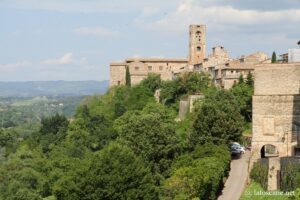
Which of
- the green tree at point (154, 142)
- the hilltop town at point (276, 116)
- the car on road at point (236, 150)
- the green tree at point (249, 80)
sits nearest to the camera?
the hilltop town at point (276, 116)

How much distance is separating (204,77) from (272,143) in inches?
1118

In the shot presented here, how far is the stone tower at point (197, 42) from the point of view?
101688 mm

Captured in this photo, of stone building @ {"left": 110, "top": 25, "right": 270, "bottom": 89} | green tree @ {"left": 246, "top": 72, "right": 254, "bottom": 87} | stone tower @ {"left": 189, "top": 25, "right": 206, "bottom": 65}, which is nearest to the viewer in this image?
green tree @ {"left": 246, "top": 72, "right": 254, "bottom": 87}

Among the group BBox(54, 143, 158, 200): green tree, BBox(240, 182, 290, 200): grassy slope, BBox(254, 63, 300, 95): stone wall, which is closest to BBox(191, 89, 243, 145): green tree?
BBox(254, 63, 300, 95): stone wall

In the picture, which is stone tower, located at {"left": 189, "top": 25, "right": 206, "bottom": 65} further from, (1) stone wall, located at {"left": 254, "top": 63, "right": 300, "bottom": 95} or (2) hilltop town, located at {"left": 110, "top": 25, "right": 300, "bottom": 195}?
(1) stone wall, located at {"left": 254, "top": 63, "right": 300, "bottom": 95}

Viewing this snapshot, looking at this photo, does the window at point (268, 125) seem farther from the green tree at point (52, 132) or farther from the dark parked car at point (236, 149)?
the green tree at point (52, 132)

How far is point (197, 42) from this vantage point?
4035 inches

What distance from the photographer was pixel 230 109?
51562 millimetres

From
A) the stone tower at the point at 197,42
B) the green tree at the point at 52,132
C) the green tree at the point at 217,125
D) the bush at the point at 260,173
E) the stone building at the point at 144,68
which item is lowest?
the green tree at the point at 52,132

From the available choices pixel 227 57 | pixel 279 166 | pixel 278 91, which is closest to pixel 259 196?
pixel 279 166

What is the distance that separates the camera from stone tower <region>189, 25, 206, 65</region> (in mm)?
101688

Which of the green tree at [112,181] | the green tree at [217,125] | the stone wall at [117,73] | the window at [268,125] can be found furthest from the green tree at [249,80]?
the stone wall at [117,73]

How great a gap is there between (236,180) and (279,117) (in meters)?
6.25

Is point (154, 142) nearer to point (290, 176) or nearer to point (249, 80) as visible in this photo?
point (290, 176)
